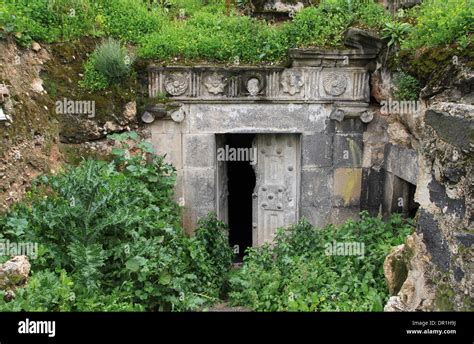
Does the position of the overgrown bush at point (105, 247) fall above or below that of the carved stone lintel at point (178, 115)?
below

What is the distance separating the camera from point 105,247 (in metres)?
4.68

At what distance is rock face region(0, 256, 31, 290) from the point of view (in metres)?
3.68

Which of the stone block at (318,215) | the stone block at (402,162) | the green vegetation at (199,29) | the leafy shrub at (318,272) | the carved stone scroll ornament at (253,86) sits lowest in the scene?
the leafy shrub at (318,272)

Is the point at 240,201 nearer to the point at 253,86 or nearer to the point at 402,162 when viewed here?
the point at 253,86

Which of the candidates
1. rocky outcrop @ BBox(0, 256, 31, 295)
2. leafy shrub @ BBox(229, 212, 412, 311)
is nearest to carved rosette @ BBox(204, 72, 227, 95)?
leafy shrub @ BBox(229, 212, 412, 311)

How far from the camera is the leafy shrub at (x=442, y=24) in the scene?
484 cm

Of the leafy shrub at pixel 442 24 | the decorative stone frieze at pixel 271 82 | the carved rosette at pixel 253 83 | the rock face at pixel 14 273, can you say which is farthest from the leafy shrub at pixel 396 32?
the rock face at pixel 14 273

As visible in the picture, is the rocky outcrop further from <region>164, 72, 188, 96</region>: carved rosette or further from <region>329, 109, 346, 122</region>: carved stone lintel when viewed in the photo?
<region>329, 109, 346, 122</region>: carved stone lintel

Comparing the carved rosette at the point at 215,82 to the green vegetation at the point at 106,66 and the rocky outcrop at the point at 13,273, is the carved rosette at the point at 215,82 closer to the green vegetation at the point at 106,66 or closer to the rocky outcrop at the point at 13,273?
the green vegetation at the point at 106,66

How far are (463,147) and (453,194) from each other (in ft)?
1.20

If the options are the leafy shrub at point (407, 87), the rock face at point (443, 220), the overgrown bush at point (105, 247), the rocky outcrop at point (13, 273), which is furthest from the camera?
the leafy shrub at point (407, 87)

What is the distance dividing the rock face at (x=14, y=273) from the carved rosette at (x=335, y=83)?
4518mm

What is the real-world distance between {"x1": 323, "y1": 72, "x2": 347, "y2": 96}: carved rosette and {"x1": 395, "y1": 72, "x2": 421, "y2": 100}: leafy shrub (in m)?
0.85

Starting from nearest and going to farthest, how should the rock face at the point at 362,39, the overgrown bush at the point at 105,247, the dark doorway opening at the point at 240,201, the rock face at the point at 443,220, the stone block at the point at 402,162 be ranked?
the rock face at the point at 443,220, the overgrown bush at the point at 105,247, the stone block at the point at 402,162, the rock face at the point at 362,39, the dark doorway opening at the point at 240,201
